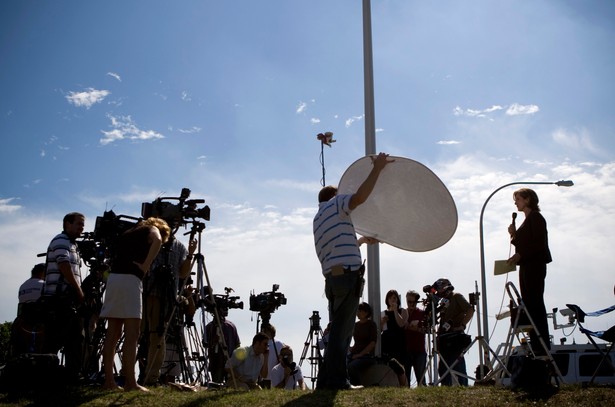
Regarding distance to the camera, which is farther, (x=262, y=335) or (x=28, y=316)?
(x=262, y=335)

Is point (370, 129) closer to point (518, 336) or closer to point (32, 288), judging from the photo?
point (518, 336)

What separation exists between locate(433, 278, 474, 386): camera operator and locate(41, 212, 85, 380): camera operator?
14.5 ft

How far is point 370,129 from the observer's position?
28.3ft

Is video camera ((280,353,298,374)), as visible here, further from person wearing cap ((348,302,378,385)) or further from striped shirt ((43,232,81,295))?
striped shirt ((43,232,81,295))

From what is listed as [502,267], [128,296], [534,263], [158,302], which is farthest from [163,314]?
[534,263]

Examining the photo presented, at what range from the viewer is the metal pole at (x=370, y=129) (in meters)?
7.88

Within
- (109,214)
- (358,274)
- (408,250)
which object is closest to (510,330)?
(408,250)

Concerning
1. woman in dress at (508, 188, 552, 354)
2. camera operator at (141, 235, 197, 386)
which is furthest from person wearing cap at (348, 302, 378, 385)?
camera operator at (141, 235, 197, 386)

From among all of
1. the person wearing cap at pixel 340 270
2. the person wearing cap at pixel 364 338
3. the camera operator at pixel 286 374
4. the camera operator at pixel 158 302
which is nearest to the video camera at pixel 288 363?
the camera operator at pixel 286 374

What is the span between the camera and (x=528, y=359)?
5355mm

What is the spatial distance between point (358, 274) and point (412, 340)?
129 inches

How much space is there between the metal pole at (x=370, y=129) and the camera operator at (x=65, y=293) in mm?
3410

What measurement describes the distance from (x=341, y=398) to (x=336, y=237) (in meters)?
1.39

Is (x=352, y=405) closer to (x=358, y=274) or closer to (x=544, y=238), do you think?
(x=358, y=274)
